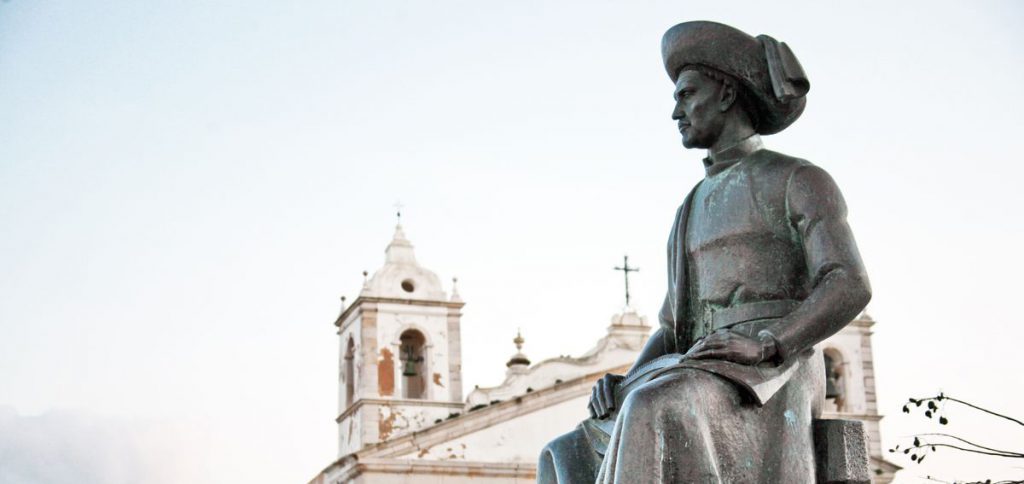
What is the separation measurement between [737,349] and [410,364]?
92.2 ft

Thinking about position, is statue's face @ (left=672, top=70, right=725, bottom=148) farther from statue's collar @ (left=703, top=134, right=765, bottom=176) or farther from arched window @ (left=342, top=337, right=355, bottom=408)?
arched window @ (left=342, top=337, right=355, bottom=408)

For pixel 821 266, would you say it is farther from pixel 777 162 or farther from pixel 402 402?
pixel 402 402

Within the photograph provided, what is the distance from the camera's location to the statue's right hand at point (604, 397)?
354 centimetres

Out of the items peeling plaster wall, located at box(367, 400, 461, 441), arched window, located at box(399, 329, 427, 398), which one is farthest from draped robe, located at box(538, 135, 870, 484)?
arched window, located at box(399, 329, 427, 398)

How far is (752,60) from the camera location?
3.64 meters

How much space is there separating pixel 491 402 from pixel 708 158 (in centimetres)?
2728

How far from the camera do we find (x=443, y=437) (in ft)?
96.1

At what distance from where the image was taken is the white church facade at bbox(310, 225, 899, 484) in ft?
95.4

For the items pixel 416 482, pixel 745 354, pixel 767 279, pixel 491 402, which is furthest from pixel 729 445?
pixel 491 402

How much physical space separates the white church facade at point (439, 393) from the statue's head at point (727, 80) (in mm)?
25100

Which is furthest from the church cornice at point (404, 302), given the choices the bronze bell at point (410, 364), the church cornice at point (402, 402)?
the church cornice at point (402, 402)

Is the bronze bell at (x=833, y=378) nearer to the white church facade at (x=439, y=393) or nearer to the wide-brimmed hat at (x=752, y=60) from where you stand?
the white church facade at (x=439, y=393)

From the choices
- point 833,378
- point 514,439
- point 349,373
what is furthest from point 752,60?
point 833,378

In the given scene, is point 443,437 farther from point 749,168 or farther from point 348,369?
point 749,168
